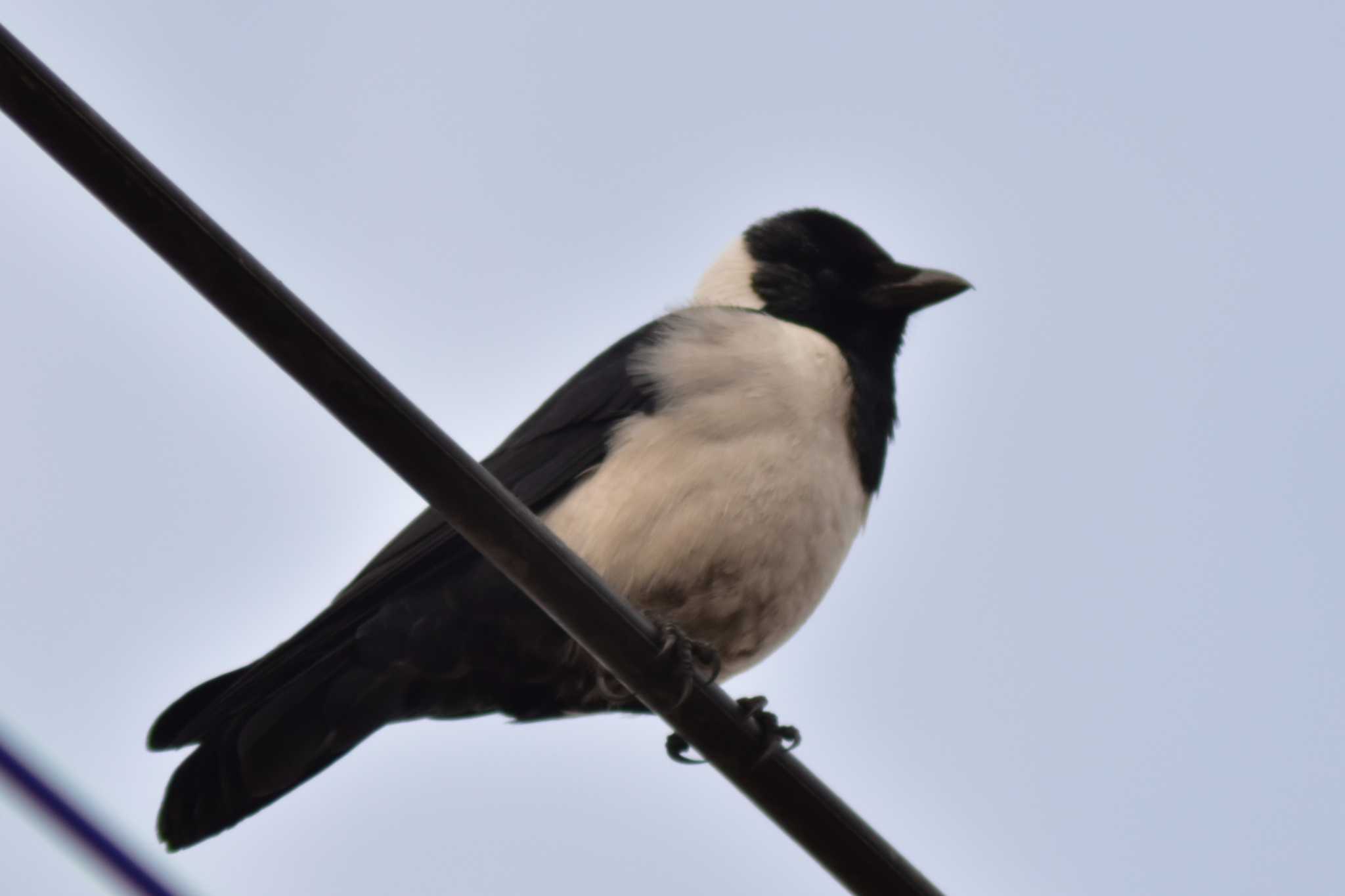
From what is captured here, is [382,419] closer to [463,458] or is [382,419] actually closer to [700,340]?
[463,458]

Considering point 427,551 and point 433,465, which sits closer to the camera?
point 433,465

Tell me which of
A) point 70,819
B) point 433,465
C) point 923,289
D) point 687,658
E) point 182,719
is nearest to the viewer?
point 70,819

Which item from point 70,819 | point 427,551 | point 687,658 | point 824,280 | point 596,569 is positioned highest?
point 824,280

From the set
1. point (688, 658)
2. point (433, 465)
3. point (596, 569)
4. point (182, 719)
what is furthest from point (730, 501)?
point (433, 465)

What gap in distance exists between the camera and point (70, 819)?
1.20 metres

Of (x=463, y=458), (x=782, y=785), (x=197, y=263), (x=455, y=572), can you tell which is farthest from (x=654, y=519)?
(x=197, y=263)

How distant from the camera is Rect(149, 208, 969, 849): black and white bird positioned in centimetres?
467

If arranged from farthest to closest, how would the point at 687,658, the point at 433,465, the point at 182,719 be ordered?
the point at 182,719 → the point at 687,658 → the point at 433,465

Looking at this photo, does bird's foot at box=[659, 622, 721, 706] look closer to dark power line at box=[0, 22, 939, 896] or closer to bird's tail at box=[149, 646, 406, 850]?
dark power line at box=[0, 22, 939, 896]

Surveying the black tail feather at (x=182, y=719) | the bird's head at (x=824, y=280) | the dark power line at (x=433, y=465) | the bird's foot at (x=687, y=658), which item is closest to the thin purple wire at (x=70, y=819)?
the dark power line at (x=433, y=465)

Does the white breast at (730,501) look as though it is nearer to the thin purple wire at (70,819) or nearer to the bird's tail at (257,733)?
the bird's tail at (257,733)

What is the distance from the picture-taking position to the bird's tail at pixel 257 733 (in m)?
4.53

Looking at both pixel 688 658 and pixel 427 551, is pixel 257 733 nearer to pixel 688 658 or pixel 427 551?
pixel 427 551

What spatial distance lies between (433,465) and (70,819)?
5.02 ft
